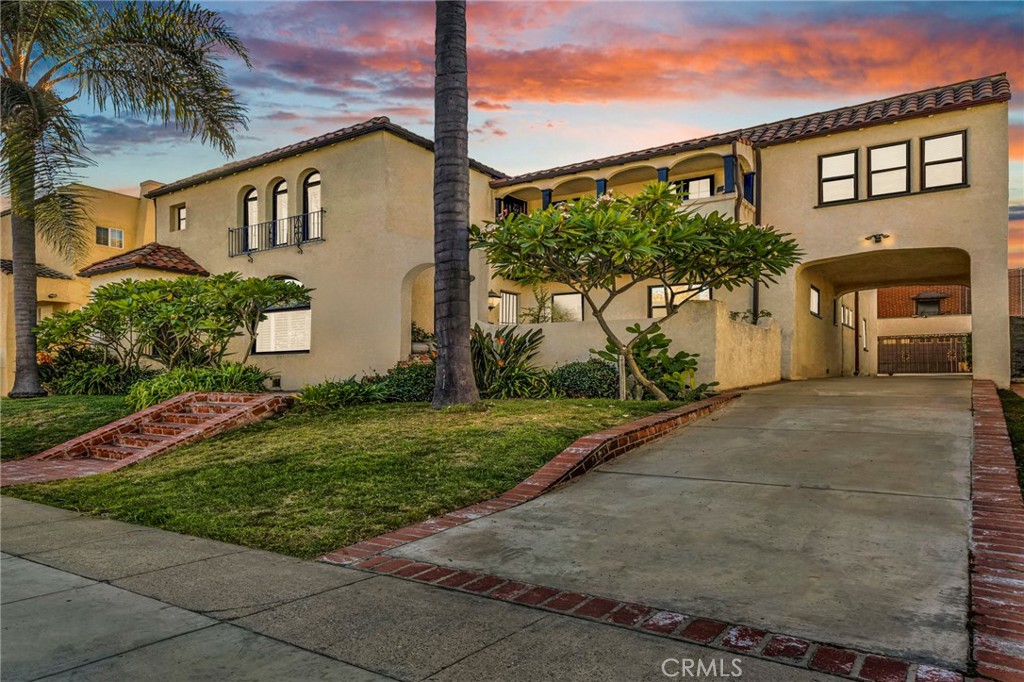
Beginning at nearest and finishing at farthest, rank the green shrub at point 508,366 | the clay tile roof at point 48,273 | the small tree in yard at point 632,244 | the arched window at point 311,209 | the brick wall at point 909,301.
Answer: the small tree in yard at point 632,244 → the green shrub at point 508,366 → the arched window at point 311,209 → the clay tile roof at point 48,273 → the brick wall at point 909,301

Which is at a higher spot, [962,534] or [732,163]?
[732,163]

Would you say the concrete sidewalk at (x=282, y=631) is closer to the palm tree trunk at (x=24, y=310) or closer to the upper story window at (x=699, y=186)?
the palm tree trunk at (x=24, y=310)

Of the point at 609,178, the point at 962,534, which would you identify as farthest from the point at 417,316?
the point at 962,534

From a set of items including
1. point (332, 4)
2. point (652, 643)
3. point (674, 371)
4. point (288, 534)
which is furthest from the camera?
point (332, 4)

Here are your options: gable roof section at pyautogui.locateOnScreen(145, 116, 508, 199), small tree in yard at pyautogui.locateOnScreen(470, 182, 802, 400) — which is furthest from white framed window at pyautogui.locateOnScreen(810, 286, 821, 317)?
gable roof section at pyautogui.locateOnScreen(145, 116, 508, 199)

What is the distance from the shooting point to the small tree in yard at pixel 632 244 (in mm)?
9602

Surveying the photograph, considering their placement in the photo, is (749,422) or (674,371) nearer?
(749,422)

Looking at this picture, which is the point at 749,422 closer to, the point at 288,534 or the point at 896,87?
the point at 288,534

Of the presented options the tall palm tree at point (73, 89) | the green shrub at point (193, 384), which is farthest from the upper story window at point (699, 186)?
the green shrub at point (193, 384)

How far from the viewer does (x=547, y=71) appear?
45.5 ft

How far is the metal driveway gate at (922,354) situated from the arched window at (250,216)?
27.5 m

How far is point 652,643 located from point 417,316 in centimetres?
1546

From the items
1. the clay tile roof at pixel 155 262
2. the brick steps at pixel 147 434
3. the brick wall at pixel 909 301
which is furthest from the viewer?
the brick wall at pixel 909 301

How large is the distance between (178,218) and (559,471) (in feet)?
65.3
